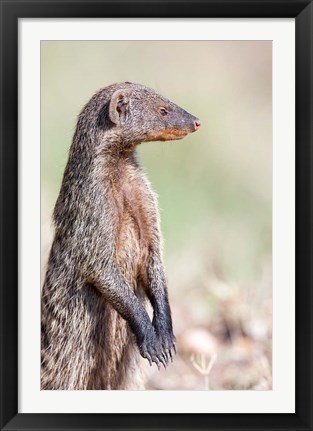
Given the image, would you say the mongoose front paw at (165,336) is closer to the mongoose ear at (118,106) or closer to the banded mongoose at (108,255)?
the banded mongoose at (108,255)

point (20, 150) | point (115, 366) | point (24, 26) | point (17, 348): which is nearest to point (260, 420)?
point (115, 366)

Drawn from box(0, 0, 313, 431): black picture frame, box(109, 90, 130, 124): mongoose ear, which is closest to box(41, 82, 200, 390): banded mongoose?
box(109, 90, 130, 124): mongoose ear

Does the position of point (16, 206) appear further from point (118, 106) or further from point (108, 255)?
point (118, 106)

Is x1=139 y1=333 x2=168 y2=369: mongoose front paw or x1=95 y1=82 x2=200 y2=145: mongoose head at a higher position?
x1=95 y1=82 x2=200 y2=145: mongoose head

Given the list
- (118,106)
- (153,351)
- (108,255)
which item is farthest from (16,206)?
(153,351)

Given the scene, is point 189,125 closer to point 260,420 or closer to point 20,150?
point 20,150

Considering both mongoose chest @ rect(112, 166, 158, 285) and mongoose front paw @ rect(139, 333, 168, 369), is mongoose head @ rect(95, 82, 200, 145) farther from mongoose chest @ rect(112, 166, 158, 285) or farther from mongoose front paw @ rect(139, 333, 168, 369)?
mongoose front paw @ rect(139, 333, 168, 369)

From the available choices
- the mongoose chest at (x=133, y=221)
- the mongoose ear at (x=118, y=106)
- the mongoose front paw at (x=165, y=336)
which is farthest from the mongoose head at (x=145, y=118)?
the mongoose front paw at (x=165, y=336)
